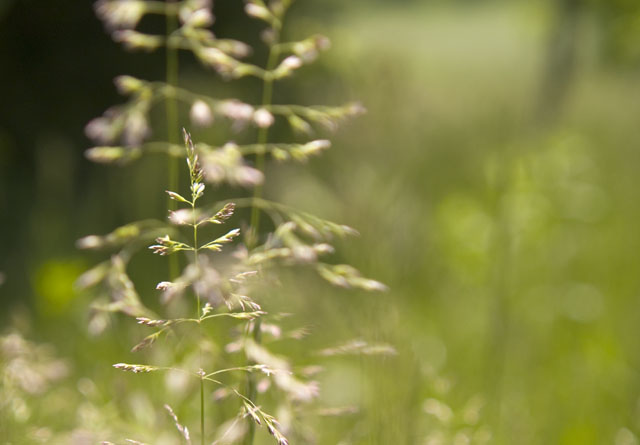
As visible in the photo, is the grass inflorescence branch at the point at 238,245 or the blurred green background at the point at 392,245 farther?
the blurred green background at the point at 392,245

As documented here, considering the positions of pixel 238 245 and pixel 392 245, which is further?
pixel 392 245

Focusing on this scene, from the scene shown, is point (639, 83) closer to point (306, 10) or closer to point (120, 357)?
point (306, 10)

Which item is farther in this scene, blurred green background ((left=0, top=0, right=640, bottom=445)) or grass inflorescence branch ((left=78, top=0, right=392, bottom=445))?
blurred green background ((left=0, top=0, right=640, bottom=445))

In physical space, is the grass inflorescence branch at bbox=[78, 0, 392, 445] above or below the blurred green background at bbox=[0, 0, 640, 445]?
above

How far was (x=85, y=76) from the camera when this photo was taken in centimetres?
437

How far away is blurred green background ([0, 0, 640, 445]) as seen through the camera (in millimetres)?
1166

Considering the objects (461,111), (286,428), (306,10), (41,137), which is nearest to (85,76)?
(41,137)

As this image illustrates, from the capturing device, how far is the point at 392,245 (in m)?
1.09

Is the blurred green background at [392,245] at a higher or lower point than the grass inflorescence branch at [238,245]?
lower

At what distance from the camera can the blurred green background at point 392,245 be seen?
1.17 m

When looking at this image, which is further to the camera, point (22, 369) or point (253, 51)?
point (253, 51)

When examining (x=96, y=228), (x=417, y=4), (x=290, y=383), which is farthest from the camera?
(x=417, y=4)

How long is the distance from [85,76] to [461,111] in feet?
20.1

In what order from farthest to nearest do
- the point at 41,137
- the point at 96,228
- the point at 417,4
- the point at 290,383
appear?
the point at 417,4
the point at 41,137
the point at 96,228
the point at 290,383
